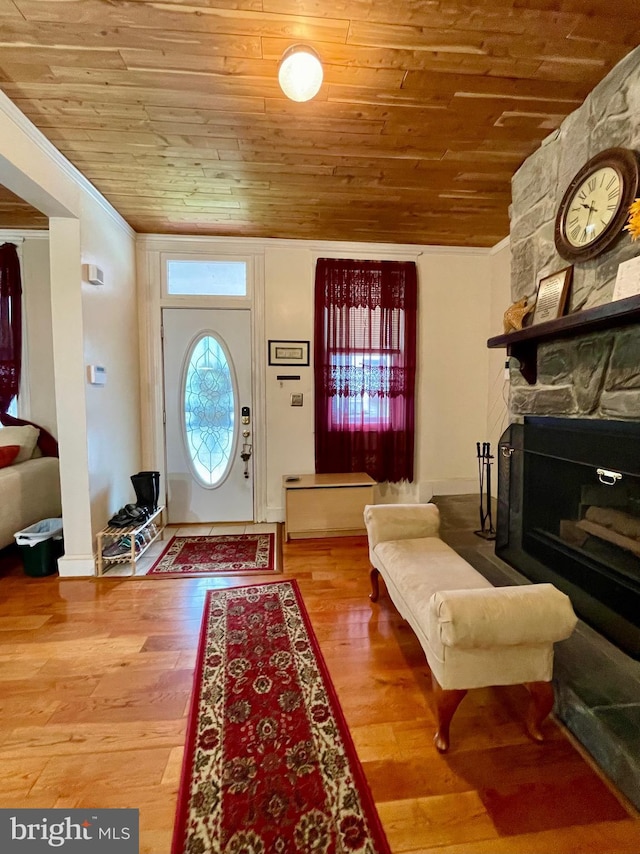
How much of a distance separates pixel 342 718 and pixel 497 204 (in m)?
3.35

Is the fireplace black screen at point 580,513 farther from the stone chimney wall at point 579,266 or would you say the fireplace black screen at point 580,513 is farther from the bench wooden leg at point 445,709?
the bench wooden leg at point 445,709

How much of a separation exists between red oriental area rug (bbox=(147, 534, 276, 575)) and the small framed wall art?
1616 millimetres

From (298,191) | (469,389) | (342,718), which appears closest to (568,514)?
(342,718)

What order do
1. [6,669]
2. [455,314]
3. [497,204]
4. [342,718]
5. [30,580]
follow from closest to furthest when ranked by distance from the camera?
[342,718] → [6,669] → [30,580] → [497,204] → [455,314]

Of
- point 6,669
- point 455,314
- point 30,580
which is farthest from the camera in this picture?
point 455,314

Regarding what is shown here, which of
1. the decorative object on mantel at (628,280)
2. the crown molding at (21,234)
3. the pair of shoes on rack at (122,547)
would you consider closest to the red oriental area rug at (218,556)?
the pair of shoes on rack at (122,547)

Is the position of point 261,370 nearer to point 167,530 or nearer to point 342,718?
point 167,530

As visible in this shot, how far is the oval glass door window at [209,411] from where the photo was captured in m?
3.49

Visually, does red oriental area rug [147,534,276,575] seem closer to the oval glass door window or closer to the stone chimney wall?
the oval glass door window

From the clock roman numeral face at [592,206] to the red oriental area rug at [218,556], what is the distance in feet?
8.67

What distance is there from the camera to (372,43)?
148 centimetres

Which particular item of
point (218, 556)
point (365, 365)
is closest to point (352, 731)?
point (218, 556)

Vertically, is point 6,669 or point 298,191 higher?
point 298,191

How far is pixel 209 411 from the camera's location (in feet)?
11.6
